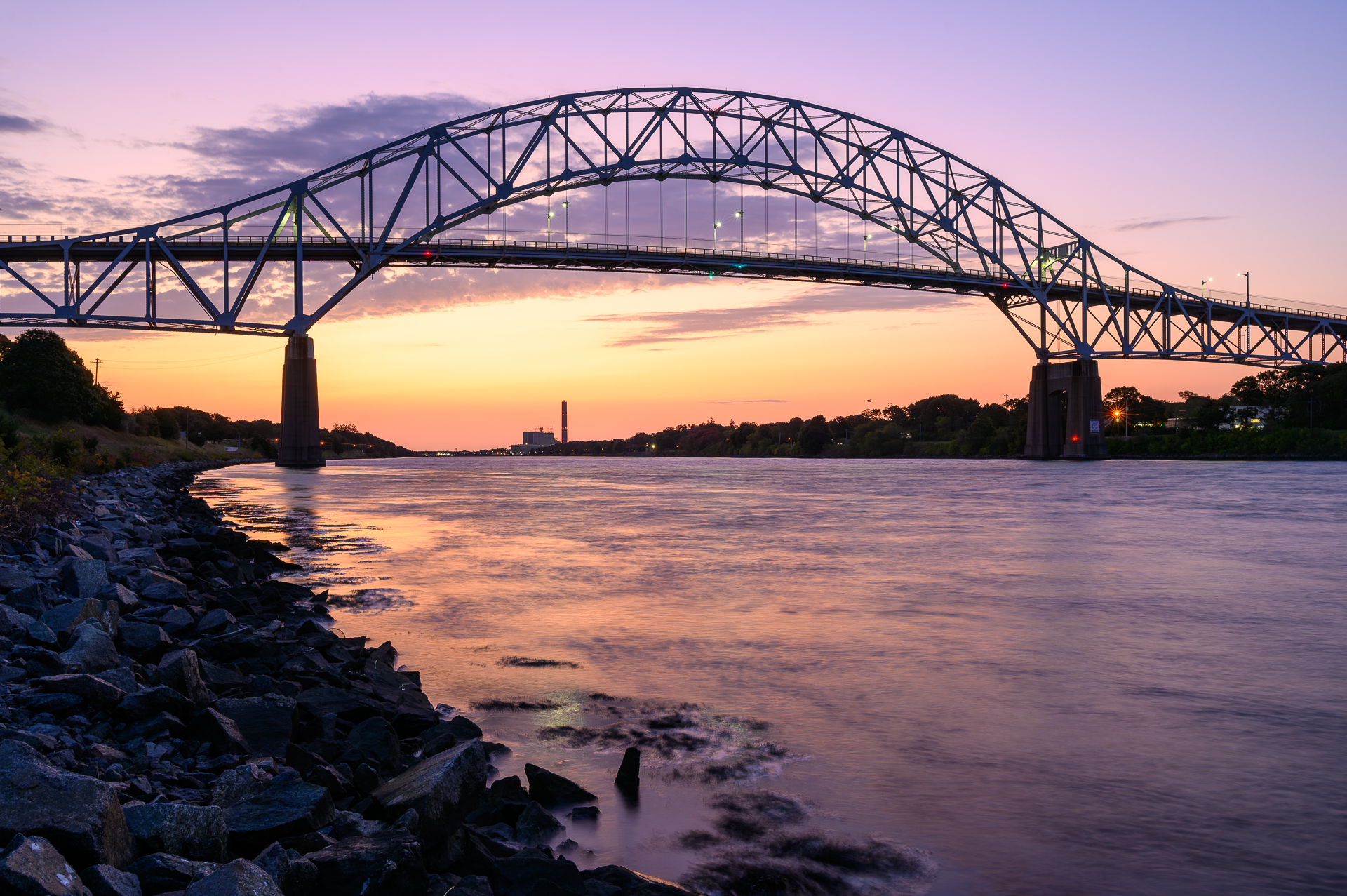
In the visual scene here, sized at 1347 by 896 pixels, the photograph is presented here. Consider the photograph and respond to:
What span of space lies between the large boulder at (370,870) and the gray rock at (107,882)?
0.62m

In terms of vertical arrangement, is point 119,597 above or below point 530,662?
above

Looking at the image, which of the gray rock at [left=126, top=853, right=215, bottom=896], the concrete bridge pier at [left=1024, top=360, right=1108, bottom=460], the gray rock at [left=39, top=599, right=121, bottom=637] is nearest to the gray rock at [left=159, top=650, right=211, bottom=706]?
the gray rock at [left=39, top=599, right=121, bottom=637]

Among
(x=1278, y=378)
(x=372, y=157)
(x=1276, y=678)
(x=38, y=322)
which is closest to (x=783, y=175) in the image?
(x=372, y=157)

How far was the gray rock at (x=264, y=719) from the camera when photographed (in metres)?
4.66

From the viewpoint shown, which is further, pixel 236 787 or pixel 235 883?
pixel 236 787

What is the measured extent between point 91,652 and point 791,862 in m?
4.33

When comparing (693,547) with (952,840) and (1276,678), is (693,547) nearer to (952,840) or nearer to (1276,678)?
(1276,678)

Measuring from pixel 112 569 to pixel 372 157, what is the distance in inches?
2517

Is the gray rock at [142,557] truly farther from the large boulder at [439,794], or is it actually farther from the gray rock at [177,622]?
the large boulder at [439,794]

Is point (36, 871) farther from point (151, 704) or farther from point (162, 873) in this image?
point (151, 704)

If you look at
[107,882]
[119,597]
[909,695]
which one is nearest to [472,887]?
[107,882]

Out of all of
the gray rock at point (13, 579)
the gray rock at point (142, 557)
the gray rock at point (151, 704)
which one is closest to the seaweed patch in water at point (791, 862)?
the gray rock at point (151, 704)

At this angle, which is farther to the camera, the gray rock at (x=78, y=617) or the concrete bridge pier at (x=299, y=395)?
the concrete bridge pier at (x=299, y=395)

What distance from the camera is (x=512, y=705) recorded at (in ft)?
23.7
